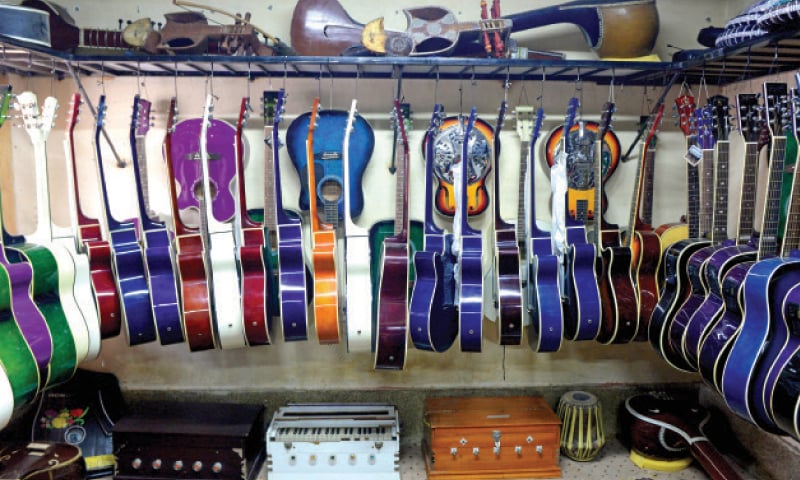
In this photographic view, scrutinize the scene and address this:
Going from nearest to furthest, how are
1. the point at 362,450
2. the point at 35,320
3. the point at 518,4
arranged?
the point at 35,320 → the point at 362,450 → the point at 518,4

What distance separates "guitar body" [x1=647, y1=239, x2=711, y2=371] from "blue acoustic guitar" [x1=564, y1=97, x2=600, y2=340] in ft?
0.79

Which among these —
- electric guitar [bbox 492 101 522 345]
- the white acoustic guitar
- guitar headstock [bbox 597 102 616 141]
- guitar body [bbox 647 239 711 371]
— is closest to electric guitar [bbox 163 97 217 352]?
the white acoustic guitar

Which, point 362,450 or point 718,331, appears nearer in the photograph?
point 718,331

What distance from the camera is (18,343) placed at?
2.03 meters

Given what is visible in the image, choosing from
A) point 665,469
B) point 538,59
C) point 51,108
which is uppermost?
point 538,59

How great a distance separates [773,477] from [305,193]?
222 cm

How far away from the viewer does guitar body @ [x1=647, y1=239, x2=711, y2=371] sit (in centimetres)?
244

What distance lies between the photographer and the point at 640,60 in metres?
2.67

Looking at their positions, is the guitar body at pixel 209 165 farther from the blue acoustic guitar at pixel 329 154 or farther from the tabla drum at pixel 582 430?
the tabla drum at pixel 582 430

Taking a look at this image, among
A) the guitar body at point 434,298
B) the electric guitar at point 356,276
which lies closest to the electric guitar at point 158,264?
the electric guitar at point 356,276

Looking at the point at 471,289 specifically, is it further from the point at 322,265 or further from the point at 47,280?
the point at 47,280

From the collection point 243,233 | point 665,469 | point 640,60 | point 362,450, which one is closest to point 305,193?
point 243,233

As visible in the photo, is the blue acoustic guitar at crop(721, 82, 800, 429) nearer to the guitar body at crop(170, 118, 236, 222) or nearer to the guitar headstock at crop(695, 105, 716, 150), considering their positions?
the guitar headstock at crop(695, 105, 716, 150)

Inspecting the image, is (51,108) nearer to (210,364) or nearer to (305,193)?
(305,193)
